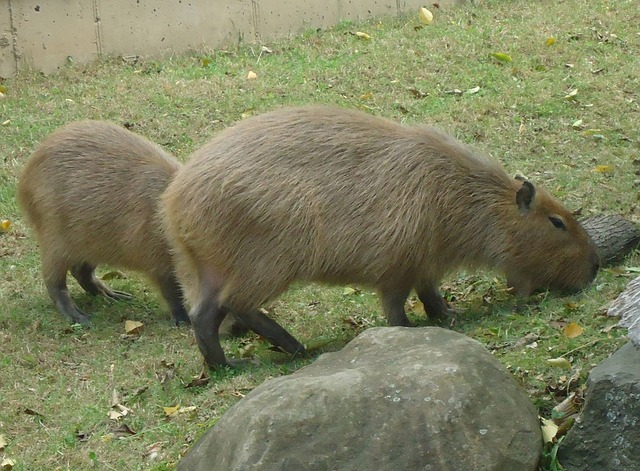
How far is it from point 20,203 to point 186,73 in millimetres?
3462

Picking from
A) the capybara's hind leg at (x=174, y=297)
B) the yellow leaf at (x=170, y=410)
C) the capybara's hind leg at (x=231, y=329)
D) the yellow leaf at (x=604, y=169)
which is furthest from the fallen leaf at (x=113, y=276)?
the yellow leaf at (x=604, y=169)

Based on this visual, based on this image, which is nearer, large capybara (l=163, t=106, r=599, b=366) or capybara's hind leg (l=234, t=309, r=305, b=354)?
large capybara (l=163, t=106, r=599, b=366)

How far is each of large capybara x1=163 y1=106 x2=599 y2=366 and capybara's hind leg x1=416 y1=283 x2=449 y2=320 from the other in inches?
1.3

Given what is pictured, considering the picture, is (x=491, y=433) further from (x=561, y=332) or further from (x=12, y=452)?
(x=12, y=452)

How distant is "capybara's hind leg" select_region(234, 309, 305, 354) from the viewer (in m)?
5.54

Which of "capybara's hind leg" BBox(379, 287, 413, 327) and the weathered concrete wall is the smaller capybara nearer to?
"capybara's hind leg" BBox(379, 287, 413, 327)

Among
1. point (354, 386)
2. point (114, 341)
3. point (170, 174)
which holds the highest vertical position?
point (354, 386)

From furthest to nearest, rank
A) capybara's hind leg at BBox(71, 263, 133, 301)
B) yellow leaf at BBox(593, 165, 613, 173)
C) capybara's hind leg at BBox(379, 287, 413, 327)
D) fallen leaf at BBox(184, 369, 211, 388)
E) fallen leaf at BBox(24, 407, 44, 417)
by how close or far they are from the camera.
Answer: yellow leaf at BBox(593, 165, 613, 173) < capybara's hind leg at BBox(71, 263, 133, 301) < capybara's hind leg at BBox(379, 287, 413, 327) < fallen leaf at BBox(184, 369, 211, 388) < fallen leaf at BBox(24, 407, 44, 417)

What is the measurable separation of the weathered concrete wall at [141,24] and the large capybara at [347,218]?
5.24 metres

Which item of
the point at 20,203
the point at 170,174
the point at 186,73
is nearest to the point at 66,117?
the point at 186,73

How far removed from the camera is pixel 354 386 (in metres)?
3.77

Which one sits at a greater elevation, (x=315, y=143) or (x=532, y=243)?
(x=315, y=143)

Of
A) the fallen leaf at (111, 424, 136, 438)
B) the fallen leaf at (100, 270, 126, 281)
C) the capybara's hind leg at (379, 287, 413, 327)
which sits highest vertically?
the capybara's hind leg at (379, 287, 413, 327)

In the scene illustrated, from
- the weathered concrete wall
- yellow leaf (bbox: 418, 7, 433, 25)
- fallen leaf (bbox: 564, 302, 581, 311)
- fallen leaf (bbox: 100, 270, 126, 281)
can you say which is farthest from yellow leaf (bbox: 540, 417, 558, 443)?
yellow leaf (bbox: 418, 7, 433, 25)
